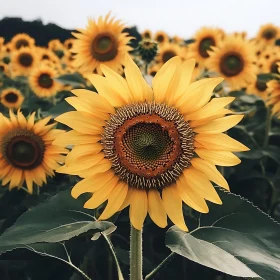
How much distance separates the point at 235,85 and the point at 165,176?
3672 millimetres

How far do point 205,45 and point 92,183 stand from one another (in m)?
4.81

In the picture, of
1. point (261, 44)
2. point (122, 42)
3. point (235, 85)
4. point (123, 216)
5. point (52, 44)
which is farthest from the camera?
point (52, 44)

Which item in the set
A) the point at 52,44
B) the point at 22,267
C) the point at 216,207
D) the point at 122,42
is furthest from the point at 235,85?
the point at 52,44

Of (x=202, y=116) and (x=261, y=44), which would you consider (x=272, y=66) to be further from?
(x=261, y=44)

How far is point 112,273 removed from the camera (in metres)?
2.67

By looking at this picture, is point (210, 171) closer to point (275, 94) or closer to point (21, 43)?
point (275, 94)

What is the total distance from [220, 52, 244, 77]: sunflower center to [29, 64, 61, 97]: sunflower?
2.21m

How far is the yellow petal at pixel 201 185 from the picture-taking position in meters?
1.42

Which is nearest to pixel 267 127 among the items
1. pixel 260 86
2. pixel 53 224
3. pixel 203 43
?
pixel 260 86

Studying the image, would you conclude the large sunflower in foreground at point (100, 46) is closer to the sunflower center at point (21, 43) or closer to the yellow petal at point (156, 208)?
the yellow petal at point (156, 208)

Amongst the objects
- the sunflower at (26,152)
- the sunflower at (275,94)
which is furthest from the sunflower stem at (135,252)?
the sunflower at (275,94)

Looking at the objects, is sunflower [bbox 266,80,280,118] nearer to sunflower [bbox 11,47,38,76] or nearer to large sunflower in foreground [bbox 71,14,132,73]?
large sunflower in foreground [bbox 71,14,132,73]

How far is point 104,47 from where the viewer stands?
14.7ft

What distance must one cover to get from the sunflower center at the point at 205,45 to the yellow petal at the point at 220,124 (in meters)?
4.65
